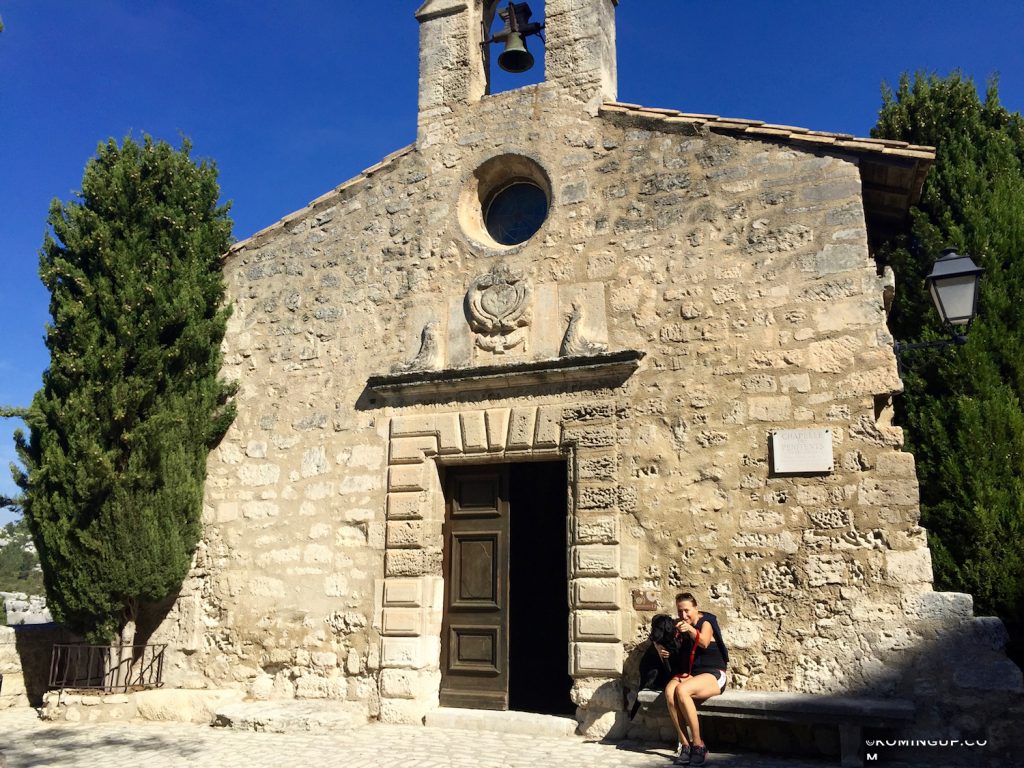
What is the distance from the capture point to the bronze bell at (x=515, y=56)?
7.60 meters

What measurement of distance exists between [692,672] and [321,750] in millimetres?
2366

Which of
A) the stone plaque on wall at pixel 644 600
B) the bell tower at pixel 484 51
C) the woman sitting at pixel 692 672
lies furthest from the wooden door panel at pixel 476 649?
the bell tower at pixel 484 51

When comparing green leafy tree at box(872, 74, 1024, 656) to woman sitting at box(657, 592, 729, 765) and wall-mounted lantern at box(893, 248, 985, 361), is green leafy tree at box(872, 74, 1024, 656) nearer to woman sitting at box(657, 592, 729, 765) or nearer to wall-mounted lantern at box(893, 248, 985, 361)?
wall-mounted lantern at box(893, 248, 985, 361)

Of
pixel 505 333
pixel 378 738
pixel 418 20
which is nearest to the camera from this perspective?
pixel 378 738

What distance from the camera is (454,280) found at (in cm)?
721

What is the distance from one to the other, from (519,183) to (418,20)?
1921 millimetres

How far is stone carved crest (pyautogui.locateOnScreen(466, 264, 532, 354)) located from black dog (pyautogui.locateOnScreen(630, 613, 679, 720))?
2.42m

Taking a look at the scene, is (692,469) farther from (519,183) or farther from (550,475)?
(519,183)

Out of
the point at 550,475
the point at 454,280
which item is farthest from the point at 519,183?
the point at 550,475

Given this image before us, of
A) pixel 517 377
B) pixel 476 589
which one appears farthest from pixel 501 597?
pixel 517 377

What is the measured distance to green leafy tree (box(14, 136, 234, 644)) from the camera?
7055mm

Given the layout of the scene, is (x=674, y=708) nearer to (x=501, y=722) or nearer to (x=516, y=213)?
(x=501, y=722)

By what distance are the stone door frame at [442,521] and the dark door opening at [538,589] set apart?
4.26ft

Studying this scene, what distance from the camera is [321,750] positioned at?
538 centimetres
